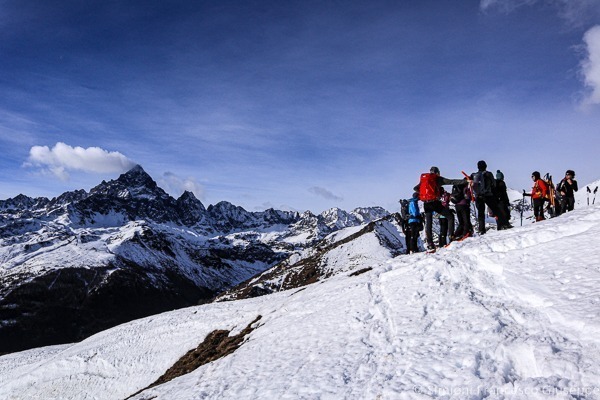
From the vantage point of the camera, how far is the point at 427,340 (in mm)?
10719

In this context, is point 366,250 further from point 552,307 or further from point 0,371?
point 552,307

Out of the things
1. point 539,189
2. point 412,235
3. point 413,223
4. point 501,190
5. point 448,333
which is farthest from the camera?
point 412,235

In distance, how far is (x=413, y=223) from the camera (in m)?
22.8

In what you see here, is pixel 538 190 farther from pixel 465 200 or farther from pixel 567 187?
pixel 465 200

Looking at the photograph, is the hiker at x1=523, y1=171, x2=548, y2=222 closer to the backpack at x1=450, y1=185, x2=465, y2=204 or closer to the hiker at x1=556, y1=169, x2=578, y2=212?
the hiker at x1=556, y1=169, x2=578, y2=212

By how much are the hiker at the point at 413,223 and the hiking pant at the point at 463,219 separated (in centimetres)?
233

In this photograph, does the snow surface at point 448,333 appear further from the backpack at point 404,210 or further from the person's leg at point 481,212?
the backpack at point 404,210

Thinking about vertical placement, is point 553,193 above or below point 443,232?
Result: above

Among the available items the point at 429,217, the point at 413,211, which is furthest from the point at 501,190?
the point at 413,211

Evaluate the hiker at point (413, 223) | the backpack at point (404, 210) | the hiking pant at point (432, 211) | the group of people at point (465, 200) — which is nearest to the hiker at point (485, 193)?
the group of people at point (465, 200)

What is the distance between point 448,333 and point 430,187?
30.5ft

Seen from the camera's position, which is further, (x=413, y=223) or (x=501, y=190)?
(x=413, y=223)

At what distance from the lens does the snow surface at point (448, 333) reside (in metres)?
8.31

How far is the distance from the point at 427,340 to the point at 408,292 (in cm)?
416
